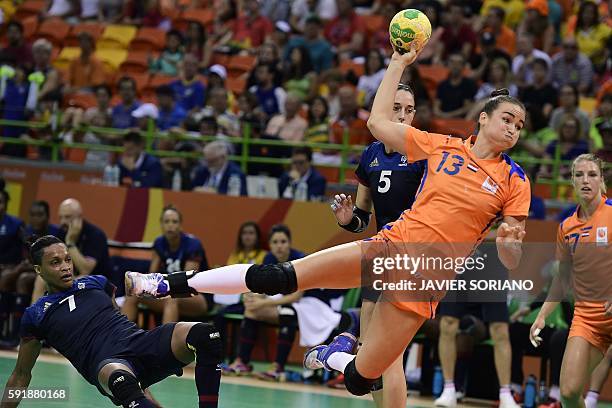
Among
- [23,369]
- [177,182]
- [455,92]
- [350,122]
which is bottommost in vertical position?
[23,369]

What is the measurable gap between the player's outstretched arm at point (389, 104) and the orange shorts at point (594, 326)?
283 centimetres

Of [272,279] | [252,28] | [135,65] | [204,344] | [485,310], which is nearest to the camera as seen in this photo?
[272,279]

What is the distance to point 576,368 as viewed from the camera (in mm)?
8953

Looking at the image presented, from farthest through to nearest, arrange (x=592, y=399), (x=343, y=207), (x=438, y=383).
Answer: (x=438, y=383) < (x=592, y=399) < (x=343, y=207)

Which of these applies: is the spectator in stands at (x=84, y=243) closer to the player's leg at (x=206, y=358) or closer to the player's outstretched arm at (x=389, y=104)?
the player's leg at (x=206, y=358)

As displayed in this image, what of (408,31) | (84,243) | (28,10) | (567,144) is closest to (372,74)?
(567,144)

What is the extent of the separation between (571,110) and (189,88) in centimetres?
616

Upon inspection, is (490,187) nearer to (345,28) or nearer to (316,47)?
(316,47)

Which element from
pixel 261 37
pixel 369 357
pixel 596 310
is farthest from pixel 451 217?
pixel 261 37

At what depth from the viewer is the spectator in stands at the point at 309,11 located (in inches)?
787

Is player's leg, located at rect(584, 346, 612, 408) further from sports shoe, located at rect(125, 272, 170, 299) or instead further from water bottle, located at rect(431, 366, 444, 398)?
sports shoe, located at rect(125, 272, 170, 299)

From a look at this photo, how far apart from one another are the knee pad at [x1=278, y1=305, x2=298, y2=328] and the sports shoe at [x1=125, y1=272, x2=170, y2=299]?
19.9ft

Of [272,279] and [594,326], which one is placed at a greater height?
[272,279]

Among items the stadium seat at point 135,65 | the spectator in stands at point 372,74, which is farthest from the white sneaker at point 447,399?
the stadium seat at point 135,65
